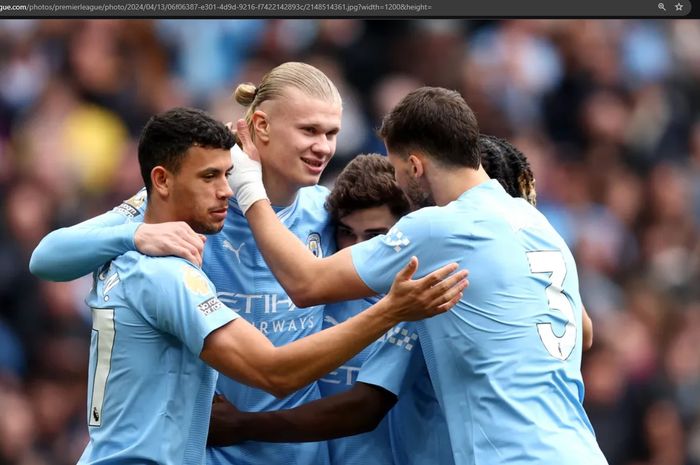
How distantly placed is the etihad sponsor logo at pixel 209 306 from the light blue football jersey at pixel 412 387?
36.8 inches

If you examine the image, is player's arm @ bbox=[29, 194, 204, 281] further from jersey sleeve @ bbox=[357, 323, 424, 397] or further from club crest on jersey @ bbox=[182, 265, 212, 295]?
jersey sleeve @ bbox=[357, 323, 424, 397]

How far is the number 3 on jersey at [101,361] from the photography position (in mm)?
4379

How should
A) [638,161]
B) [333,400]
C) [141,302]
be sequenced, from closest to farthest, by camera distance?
[141,302] → [333,400] → [638,161]

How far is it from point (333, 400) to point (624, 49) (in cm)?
838

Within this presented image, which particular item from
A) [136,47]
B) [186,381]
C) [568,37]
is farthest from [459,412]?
[568,37]

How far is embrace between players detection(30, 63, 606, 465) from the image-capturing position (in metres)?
4.29

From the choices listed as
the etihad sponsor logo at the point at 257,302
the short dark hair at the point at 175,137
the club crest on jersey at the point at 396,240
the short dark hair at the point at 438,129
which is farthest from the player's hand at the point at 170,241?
the short dark hair at the point at 438,129

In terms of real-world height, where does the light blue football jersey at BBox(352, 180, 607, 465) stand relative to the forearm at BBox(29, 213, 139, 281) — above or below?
below

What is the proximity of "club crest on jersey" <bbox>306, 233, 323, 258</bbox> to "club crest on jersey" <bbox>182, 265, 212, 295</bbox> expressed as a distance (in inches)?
44.1

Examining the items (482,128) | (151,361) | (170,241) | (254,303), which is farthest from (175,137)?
(482,128)

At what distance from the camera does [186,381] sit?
438 cm

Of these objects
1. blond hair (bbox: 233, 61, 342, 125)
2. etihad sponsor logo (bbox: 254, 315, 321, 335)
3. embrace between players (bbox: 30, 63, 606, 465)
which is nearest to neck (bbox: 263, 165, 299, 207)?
embrace between players (bbox: 30, 63, 606, 465)

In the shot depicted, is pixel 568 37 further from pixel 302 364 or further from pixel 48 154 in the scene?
pixel 302 364

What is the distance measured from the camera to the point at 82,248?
4719 millimetres
